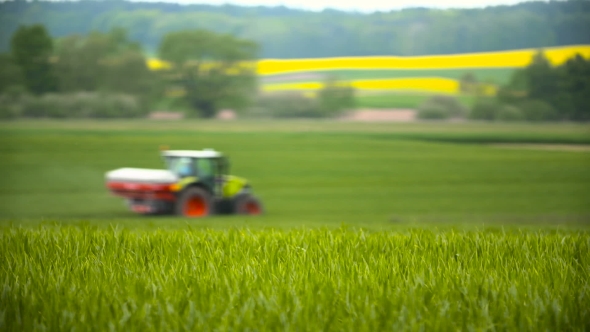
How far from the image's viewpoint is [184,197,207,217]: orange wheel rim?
32.6ft

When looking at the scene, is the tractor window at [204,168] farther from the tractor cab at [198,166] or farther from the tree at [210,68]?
the tree at [210,68]

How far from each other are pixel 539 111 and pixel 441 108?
1868 mm

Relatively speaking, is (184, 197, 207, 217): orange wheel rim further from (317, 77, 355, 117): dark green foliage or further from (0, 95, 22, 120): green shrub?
(0, 95, 22, 120): green shrub

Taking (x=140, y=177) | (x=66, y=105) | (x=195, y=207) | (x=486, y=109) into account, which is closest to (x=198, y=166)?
(x=195, y=207)

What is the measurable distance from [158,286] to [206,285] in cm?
19

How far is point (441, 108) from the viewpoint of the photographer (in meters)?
14.7

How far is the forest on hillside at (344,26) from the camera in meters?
14.8

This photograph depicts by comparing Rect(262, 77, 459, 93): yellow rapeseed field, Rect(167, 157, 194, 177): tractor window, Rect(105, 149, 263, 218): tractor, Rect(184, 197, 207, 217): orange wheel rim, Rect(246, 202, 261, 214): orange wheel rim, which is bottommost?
Rect(246, 202, 261, 214): orange wheel rim

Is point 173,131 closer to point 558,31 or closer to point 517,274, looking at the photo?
point 558,31

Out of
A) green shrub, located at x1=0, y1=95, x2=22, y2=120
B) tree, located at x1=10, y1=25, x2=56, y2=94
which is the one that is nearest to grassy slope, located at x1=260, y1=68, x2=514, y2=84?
tree, located at x1=10, y1=25, x2=56, y2=94

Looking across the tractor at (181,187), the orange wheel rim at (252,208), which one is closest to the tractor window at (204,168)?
the tractor at (181,187)

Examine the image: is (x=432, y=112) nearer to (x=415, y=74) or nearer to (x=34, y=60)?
(x=415, y=74)

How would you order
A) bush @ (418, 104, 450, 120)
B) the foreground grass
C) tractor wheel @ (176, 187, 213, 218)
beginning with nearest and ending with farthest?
the foreground grass → tractor wheel @ (176, 187, 213, 218) → bush @ (418, 104, 450, 120)

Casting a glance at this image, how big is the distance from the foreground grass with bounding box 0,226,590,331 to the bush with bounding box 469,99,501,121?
10.4 metres
